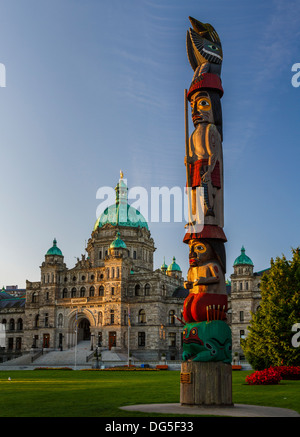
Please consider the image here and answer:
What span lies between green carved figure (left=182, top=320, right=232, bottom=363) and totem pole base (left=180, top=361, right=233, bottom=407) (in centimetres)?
26

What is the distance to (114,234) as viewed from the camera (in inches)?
4035

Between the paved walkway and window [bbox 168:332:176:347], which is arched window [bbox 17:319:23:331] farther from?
the paved walkway

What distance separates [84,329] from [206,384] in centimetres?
8195

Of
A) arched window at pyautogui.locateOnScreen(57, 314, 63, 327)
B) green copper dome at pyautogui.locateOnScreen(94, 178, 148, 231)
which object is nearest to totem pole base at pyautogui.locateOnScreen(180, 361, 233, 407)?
arched window at pyautogui.locateOnScreen(57, 314, 63, 327)

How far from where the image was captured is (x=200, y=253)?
21.2m

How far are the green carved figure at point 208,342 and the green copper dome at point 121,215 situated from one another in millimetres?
84440

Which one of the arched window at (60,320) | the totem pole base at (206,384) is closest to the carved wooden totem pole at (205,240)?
the totem pole base at (206,384)

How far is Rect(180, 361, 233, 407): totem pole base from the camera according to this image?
62.7 feet

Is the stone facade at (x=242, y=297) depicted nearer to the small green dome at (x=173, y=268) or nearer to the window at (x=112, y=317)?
the window at (x=112, y=317)

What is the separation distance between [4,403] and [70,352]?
67.9m

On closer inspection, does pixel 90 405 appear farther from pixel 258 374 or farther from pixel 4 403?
pixel 258 374

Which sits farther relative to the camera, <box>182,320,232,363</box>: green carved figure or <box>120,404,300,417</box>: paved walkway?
<box>182,320,232,363</box>: green carved figure
